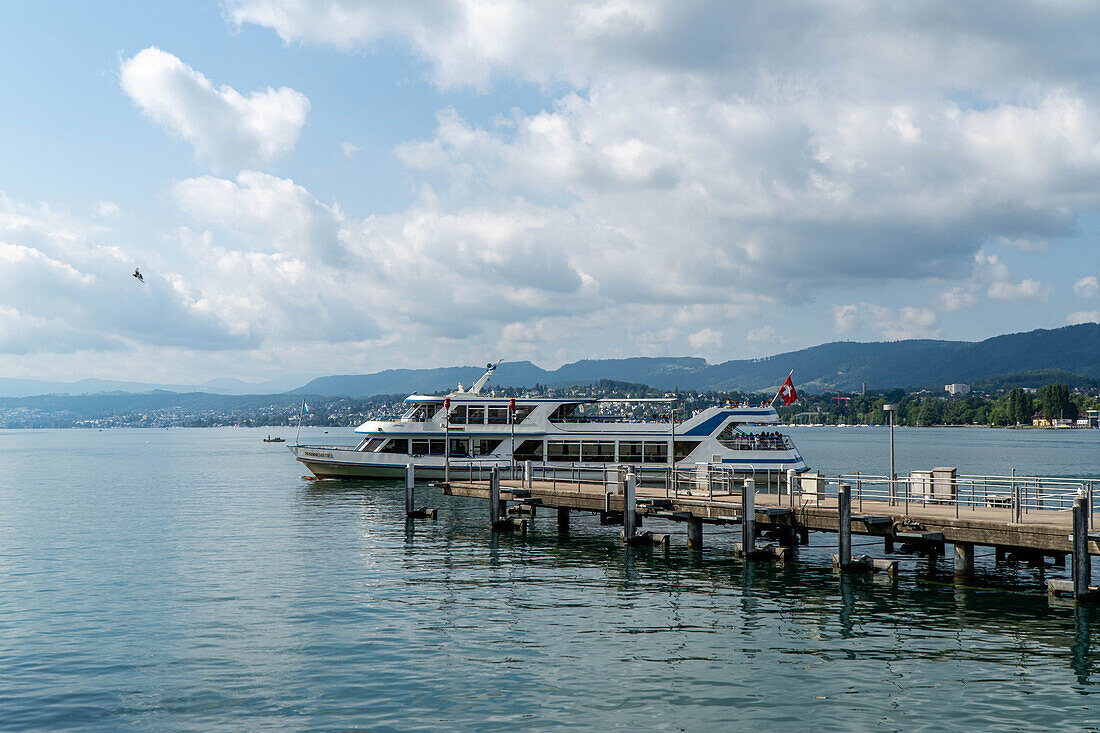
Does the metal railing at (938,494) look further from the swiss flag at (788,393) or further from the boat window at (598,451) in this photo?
the boat window at (598,451)

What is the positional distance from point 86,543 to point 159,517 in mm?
9843

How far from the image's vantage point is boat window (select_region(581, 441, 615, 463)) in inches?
2249

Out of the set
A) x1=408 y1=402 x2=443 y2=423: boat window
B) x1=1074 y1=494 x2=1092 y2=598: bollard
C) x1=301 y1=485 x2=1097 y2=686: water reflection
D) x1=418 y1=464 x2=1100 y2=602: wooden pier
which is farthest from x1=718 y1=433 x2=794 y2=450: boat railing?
x1=1074 y1=494 x2=1092 y2=598: bollard

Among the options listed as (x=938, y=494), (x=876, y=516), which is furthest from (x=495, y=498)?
(x=938, y=494)

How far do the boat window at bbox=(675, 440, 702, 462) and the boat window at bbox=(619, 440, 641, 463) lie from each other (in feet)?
8.05

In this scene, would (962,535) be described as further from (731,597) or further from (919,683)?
(919,683)

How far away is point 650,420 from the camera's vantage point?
57969mm

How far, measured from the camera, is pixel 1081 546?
22141 millimetres

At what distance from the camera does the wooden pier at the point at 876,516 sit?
77.6 feet

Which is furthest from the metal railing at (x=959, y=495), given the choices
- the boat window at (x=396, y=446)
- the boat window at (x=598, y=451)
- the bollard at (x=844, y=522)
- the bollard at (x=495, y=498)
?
the boat window at (x=396, y=446)

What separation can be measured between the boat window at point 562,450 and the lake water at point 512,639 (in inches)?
779

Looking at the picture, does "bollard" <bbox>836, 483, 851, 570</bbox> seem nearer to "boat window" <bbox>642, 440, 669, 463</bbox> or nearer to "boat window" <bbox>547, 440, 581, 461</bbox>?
"boat window" <bbox>642, 440, 669, 463</bbox>

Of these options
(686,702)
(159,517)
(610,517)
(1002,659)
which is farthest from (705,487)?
(159,517)

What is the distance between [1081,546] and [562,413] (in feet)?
127
